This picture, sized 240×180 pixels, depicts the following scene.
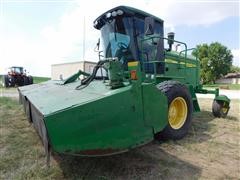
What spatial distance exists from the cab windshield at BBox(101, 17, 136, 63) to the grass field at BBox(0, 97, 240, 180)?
1717 mm

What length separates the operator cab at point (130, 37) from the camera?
4.46 meters

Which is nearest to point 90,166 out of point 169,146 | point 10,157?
point 10,157

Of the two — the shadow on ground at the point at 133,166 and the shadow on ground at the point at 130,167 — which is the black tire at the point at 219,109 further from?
the shadow on ground at the point at 130,167

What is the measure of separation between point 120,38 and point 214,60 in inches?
1696

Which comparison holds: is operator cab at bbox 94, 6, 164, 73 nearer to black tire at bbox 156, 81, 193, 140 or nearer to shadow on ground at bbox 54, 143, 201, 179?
black tire at bbox 156, 81, 193, 140

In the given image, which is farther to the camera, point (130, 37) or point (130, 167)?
point (130, 37)

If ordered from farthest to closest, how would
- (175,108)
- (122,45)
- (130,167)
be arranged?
(122,45) → (175,108) → (130,167)

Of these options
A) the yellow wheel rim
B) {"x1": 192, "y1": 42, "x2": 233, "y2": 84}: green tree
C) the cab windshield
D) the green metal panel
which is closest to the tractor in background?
the cab windshield

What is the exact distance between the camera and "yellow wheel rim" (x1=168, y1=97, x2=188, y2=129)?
4074mm

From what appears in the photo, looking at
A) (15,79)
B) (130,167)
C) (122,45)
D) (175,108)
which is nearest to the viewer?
(130,167)

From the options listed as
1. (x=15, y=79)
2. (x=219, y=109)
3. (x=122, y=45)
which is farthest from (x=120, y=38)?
(x=15, y=79)

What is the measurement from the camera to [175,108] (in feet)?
13.7

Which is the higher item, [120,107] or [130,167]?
[120,107]

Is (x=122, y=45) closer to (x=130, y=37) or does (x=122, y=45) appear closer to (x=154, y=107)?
(x=130, y=37)
